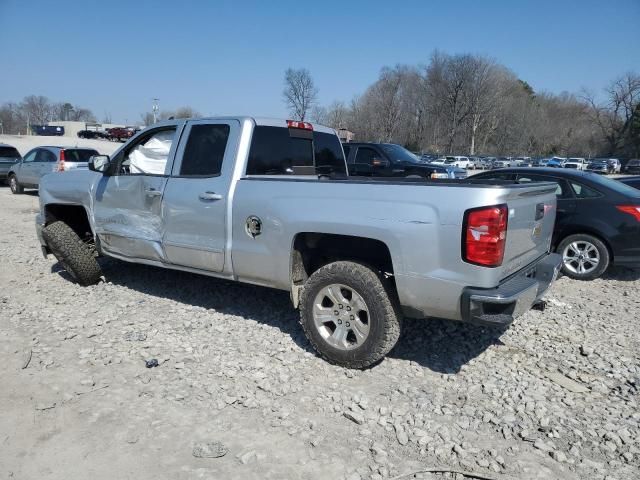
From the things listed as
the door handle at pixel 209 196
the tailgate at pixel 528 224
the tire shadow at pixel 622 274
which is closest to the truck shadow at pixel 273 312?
the tailgate at pixel 528 224

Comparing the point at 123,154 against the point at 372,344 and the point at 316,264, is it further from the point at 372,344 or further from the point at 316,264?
the point at 372,344

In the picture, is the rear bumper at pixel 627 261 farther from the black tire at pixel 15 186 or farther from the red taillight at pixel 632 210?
the black tire at pixel 15 186

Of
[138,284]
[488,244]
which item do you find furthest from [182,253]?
[488,244]

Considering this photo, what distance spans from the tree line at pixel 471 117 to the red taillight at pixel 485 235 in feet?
242

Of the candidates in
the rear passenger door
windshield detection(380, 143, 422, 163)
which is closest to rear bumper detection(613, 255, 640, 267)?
the rear passenger door

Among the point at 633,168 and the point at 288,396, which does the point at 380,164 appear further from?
the point at 633,168

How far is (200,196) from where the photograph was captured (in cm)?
432

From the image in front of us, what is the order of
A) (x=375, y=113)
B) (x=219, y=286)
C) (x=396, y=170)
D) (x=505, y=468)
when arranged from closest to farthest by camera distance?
(x=505, y=468)
(x=219, y=286)
(x=396, y=170)
(x=375, y=113)

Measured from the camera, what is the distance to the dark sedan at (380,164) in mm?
12312

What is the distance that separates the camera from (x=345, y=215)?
11.6 ft

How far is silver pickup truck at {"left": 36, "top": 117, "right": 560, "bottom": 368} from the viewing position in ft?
10.4

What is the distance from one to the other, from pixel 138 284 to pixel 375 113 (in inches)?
2988

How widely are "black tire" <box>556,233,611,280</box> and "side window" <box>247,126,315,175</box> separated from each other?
3.87 metres

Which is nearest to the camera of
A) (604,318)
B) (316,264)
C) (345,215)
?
(345,215)
